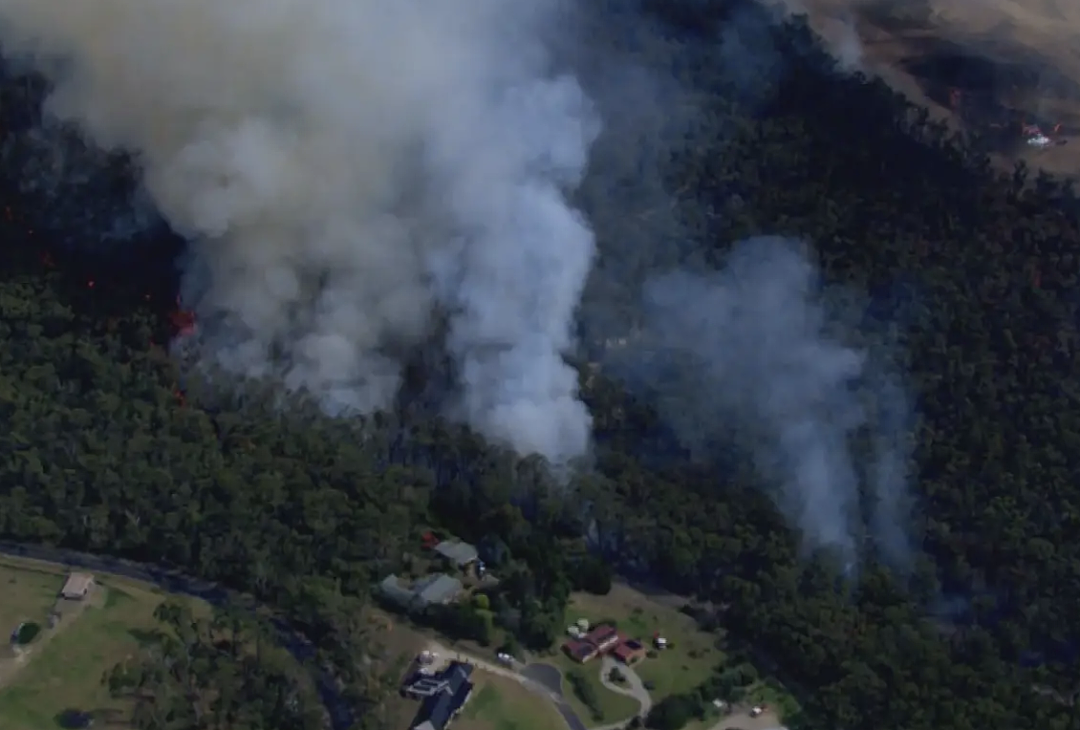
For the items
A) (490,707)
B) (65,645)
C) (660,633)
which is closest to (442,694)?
(490,707)

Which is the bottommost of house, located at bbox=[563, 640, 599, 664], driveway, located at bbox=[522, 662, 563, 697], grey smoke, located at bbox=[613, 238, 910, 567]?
driveway, located at bbox=[522, 662, 563, 697]

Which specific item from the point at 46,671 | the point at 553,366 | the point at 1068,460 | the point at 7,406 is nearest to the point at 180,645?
the point at 46,671

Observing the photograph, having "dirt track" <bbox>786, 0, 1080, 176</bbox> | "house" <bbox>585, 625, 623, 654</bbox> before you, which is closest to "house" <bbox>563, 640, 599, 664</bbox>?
"house" <bbox>585, 625, 623, 654</bbox>

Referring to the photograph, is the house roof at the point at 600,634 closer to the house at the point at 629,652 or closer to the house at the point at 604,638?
the house at the point at 604,638

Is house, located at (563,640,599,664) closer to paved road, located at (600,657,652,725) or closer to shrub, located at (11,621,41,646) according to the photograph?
paved road, located at (600,657,652,725)

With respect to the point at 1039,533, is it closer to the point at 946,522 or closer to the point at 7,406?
the point at 946,522
